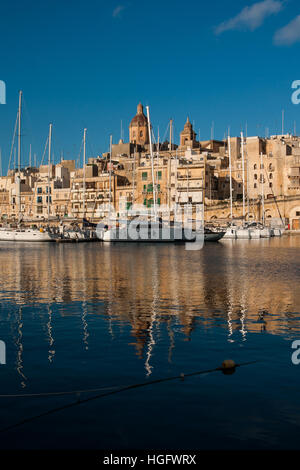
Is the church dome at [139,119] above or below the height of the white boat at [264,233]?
above

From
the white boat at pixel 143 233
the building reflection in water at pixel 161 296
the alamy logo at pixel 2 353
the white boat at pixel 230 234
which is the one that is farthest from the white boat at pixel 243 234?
the alamy logo at pixel 2 353

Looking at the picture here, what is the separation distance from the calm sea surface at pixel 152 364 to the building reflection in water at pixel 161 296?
53mm

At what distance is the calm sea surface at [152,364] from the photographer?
6.16 meters

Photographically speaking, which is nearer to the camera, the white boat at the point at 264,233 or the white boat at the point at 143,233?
the white boat at the point at 143,233

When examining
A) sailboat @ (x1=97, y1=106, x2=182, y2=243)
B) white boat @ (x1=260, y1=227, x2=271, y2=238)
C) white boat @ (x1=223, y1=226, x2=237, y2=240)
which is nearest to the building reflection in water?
sailboat @ (x1=97, y1=106, x2=182, y2=243)

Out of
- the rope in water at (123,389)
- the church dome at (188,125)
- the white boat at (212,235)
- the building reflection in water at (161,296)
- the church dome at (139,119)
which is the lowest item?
the rope in water at (123,389)

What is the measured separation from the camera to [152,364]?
347 inches

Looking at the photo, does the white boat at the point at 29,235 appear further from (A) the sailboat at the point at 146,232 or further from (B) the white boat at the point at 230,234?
(B) the white boat at the point at 230,234

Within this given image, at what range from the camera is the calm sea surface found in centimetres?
616

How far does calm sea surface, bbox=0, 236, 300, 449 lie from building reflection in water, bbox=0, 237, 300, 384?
53 millimetres

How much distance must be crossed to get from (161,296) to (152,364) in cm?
799

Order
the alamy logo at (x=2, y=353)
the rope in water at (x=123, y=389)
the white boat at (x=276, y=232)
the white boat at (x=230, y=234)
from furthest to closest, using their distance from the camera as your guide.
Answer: the white boat at (x=276, y=232), the white boat at (x=230, y=234), the alamy logo at (x=2, y=353), the rope in water at (x=123, y=389)

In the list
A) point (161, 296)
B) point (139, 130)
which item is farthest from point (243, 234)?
point (139, 130)

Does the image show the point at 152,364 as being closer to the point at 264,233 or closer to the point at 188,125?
the point at 264,233
